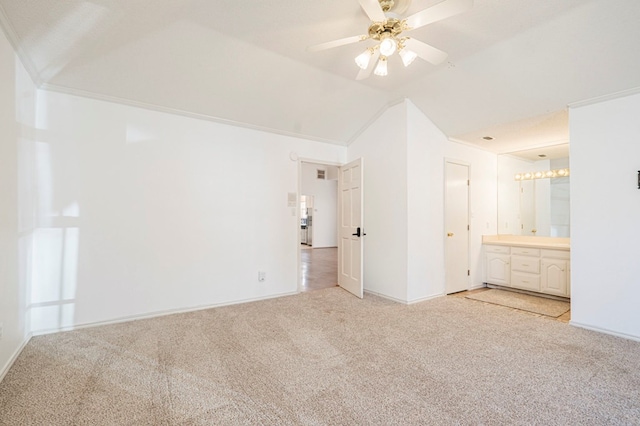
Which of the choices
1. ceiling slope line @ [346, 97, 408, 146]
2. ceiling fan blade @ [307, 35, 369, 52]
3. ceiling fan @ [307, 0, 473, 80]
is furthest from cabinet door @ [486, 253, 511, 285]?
ceiling fan blade @ [307, 35, 369, 52]

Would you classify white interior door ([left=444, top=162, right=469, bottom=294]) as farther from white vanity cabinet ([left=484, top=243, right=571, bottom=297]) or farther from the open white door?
the open white door

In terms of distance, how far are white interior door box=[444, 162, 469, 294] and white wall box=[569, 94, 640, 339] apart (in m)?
1.49

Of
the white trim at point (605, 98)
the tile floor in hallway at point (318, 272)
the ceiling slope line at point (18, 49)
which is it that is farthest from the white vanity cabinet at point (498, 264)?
the ceiling slope line at point (18, 49)

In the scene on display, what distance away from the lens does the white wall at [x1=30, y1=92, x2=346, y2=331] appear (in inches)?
118

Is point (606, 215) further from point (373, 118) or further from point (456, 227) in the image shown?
point (373, 118)

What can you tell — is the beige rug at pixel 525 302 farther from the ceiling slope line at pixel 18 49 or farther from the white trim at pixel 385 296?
the ceiling slope line at pixel 18 49

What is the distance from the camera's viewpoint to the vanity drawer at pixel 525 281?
14.7 feet

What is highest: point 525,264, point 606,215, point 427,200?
point 427,200

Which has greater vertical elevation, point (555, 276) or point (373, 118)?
point (373, 118)

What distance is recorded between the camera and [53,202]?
117 inches

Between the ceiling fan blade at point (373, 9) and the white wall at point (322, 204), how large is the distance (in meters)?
8.95

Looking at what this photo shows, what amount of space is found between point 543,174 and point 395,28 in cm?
441

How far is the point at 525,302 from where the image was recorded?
419 cm

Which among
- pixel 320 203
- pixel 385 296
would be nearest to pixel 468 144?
pixel 385 296
